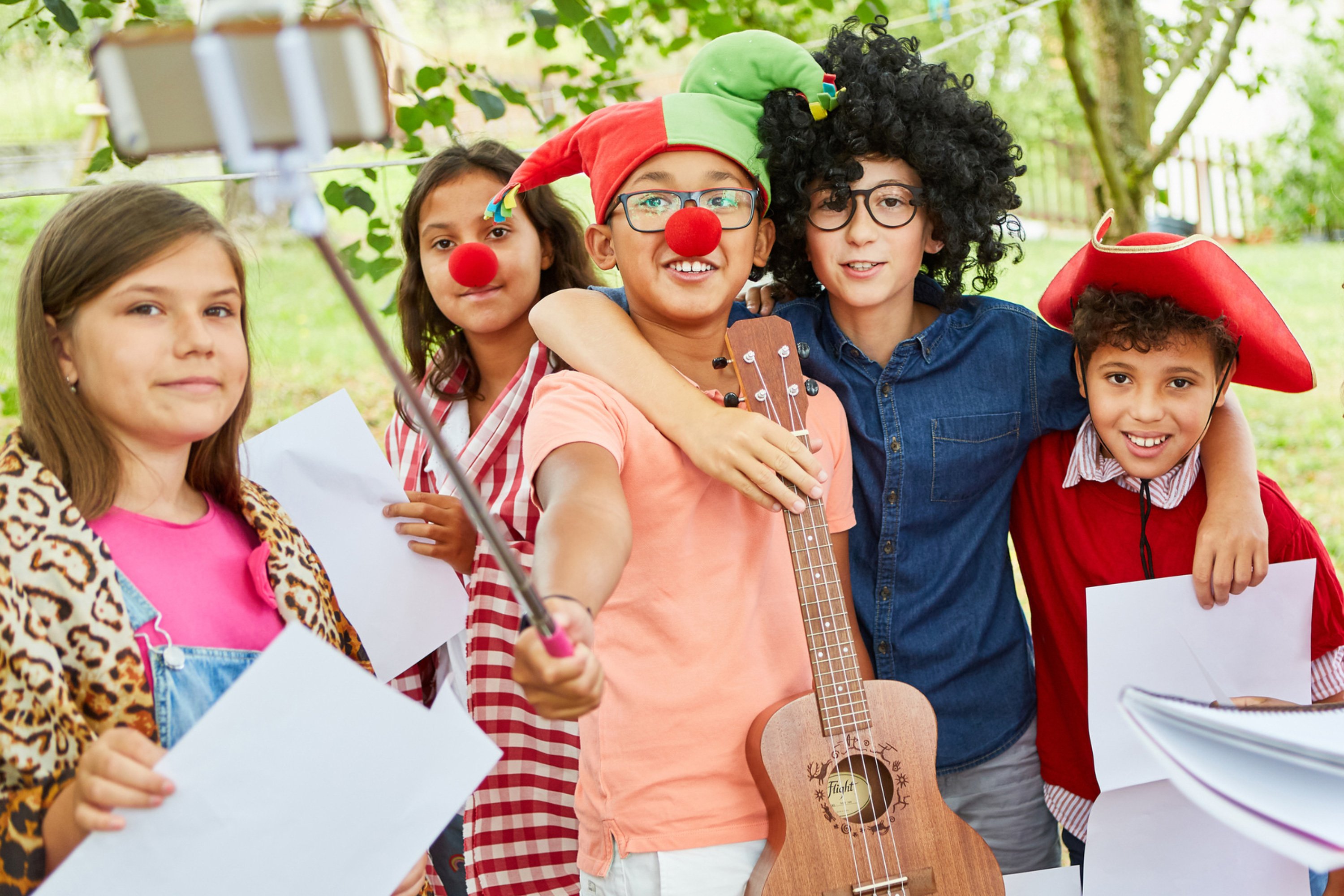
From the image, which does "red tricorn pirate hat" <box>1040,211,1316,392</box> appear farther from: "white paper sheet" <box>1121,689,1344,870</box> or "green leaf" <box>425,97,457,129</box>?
"green leaf" <box>425,97,457,129</box>

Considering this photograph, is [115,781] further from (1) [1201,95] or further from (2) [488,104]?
(1) [1201,95]

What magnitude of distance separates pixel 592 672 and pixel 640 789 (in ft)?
1.83

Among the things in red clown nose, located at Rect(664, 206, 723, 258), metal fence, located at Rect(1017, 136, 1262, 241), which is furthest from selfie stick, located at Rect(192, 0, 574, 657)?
metal fence, located at Rect(1017, 136, 1262, 241)

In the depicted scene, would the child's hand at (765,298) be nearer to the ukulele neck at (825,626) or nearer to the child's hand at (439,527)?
the ukulele neck at (825,626)

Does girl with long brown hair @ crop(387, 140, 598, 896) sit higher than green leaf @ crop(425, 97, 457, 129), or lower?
lower

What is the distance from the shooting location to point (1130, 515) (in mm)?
1815

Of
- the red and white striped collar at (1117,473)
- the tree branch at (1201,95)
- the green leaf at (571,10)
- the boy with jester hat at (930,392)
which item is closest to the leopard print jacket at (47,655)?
the boy with jester hat at (930,392)

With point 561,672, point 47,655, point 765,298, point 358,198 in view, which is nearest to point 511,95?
point 358,198

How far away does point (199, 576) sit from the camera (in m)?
1.40

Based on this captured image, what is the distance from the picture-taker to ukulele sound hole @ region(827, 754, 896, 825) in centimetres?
153

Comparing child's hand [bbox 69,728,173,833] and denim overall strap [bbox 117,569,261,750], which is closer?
child's hand [bbox 69,728,173,833]

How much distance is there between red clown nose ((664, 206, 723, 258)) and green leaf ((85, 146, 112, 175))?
154 centimetres

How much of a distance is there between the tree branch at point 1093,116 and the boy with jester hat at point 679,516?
276cm

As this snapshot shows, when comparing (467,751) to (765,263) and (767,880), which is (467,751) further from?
(765,263)
